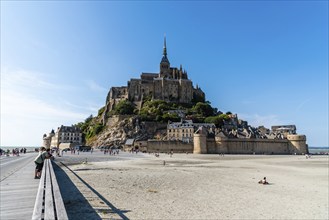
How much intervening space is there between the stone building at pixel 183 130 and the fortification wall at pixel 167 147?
4.83 m

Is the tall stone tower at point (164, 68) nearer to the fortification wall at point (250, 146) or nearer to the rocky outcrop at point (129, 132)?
the rocky outcrop at point (129, 132)

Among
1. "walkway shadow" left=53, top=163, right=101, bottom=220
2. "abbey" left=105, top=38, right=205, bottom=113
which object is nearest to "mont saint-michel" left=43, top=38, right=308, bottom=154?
"abbey" left=105, top=38, right=205, bottom=113

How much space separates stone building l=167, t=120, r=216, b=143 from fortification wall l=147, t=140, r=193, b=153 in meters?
4.83

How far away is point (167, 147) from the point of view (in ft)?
170

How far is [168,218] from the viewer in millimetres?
6121

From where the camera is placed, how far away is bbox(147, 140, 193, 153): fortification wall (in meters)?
51.6

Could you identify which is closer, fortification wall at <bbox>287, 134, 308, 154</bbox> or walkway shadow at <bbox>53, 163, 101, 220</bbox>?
walkway shadow at <bbox>53, 163, 101, 220</bbox>

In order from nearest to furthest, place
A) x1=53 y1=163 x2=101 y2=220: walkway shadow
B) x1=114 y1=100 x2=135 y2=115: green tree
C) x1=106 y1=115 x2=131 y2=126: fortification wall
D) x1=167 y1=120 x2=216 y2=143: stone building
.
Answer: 1. x1=53 y1=163 x2=101 y2=220: walkway shadow
2. x1=167 y1=120 x2=216 y2=143: stone building
3. x1=106 y1=115 x2=131 y2=126: fortification wall
4. x1=114 y1=100 x2=135 y2=115: green tree

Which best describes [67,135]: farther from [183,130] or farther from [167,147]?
[167,147]

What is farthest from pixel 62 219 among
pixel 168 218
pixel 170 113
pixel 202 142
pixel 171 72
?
pixel 171 72

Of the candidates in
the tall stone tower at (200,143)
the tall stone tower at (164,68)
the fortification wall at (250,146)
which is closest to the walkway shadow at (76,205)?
the tall stone tower at (200,143)

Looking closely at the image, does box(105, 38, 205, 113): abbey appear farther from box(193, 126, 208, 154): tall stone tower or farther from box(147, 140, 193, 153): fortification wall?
box(193, 126, 208, 154): tall stone tower

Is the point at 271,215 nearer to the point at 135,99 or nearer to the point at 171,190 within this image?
the point at 171,190

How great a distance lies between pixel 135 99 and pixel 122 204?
75592 mm
